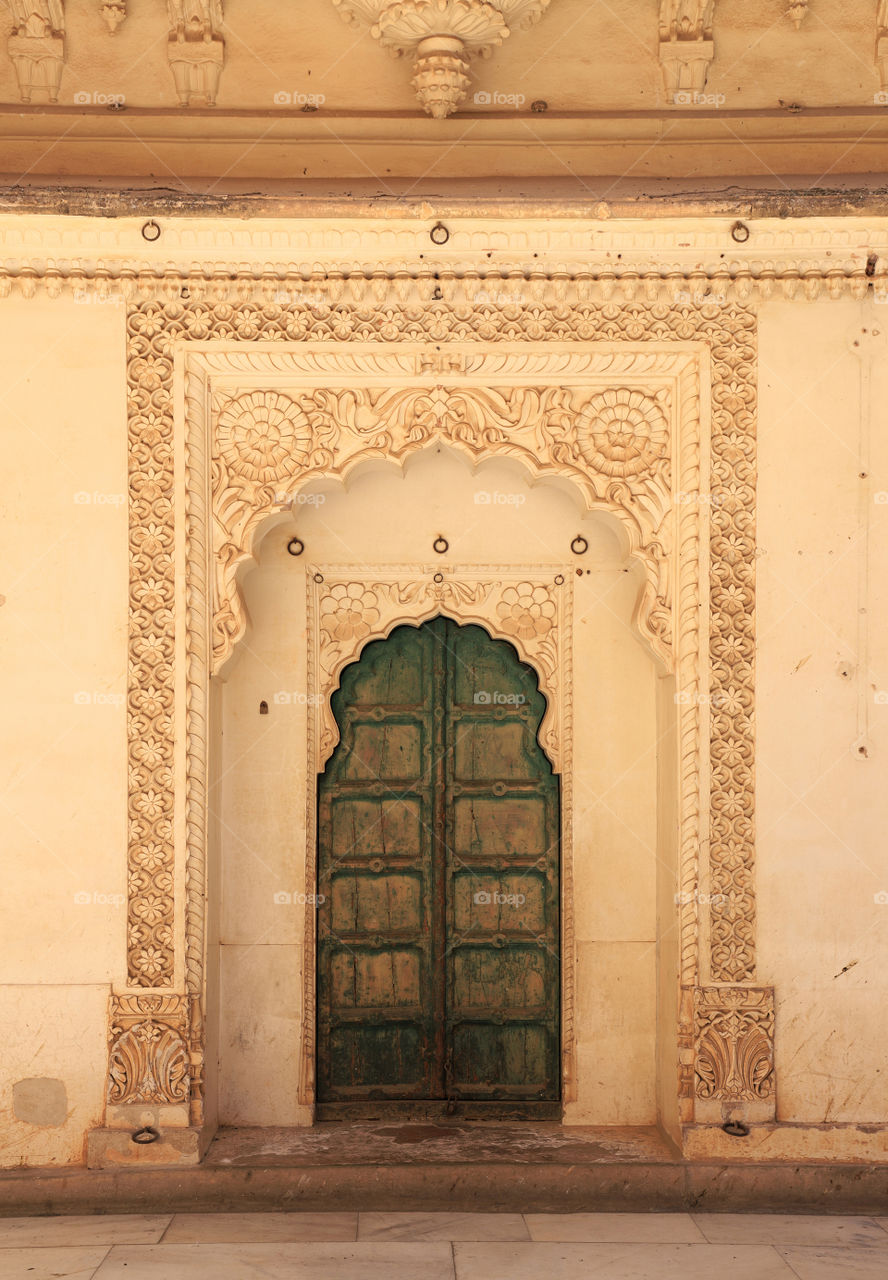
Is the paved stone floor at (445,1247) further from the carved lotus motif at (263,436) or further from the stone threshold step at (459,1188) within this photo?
the carved lotus motif at (263,436)

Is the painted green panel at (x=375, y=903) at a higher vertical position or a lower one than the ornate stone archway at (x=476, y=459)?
lower

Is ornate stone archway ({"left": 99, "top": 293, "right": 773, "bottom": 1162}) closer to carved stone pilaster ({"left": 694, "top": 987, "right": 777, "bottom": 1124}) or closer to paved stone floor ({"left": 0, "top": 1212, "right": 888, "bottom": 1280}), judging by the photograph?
carved stone pilaster ({"left": 694, "top": 987, "right": 777, "bottom": 1124})

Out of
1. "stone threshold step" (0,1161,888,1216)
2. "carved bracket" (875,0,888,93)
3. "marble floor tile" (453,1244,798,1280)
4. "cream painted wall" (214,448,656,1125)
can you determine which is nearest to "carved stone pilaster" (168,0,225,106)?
"cream painted wall" (214,448,656,1125)

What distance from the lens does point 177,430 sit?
4.45m

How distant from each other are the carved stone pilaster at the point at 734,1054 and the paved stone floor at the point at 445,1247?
34 cm

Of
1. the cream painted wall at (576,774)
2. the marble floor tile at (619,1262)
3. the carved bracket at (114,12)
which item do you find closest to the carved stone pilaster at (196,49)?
the carved bracket at (114,12)

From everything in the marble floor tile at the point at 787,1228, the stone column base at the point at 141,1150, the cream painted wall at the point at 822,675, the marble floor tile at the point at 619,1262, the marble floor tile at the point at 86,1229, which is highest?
the cream painted wall at the point at 822,675

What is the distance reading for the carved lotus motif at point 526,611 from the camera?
488 cm

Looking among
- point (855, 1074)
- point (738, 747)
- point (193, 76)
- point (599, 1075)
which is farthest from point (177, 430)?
point (855, 1074)

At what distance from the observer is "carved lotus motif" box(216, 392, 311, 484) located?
14.8 ft

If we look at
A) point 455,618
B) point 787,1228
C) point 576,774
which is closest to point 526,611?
point 455,618

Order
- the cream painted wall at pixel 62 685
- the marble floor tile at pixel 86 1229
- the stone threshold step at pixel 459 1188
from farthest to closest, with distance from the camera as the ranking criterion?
the cream painted wall at pixel 62 685 → the stone threshold step at pixel 459 1188 → the marble floor tile at pixel 86 1229

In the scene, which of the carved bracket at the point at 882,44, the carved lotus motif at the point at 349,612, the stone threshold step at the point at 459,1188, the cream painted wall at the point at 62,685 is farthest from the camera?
the carved lotus motif at the point at 349,612

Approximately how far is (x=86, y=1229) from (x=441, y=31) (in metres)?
4.12
